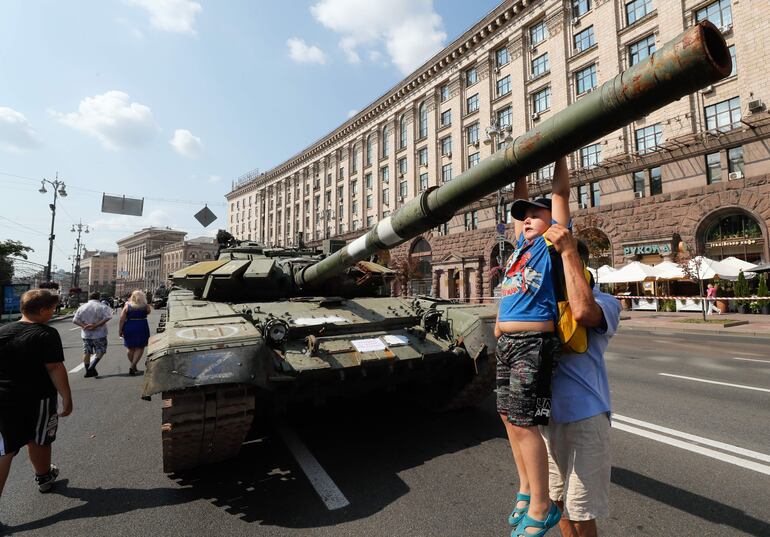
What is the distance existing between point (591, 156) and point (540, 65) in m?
6.91

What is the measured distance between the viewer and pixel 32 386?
3139mm

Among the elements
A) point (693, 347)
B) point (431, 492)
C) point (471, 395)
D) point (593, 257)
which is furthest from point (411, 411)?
point (593, 257)

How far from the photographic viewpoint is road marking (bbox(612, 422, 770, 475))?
11.3 feet

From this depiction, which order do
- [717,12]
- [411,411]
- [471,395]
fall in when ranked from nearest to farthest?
1. [471,395]
2. [411,411]
3. [717,12]

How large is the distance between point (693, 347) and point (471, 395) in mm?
8440

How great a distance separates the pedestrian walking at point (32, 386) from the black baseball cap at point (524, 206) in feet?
10.9

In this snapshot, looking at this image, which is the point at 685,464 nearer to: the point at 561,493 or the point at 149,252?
the point at 561,493

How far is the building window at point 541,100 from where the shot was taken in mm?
25000

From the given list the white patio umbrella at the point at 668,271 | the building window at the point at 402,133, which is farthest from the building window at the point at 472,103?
the white patio umbrella at the point at 668,271

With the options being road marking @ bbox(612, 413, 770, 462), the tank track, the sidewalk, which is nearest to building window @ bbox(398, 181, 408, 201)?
the sidewalk

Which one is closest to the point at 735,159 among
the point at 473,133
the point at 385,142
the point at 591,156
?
the point at 591,156

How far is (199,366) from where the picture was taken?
2.99 m

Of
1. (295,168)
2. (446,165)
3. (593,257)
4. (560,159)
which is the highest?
(295,168)

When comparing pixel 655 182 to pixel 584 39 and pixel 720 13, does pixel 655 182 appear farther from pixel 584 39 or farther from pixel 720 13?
pixel 584 39
